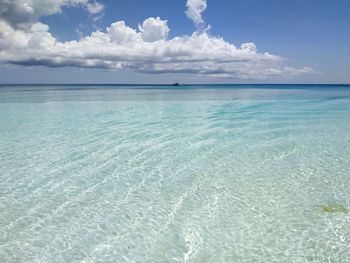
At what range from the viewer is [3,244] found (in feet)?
18.0

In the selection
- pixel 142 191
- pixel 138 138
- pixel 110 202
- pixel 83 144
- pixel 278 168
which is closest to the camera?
pixel 110 202

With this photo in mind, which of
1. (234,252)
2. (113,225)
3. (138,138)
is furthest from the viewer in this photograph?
(138,138)

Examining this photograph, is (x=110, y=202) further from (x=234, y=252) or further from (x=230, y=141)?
(x=230, y=141)

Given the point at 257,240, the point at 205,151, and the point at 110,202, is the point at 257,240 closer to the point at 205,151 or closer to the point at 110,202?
the point at 110,202

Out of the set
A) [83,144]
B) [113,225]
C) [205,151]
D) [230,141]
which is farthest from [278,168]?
[83,144]

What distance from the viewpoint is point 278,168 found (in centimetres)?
974

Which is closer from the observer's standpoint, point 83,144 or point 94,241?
point 94,241

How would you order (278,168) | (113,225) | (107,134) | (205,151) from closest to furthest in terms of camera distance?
1. (113,225)
2. (278,168)
3. (205,151)
4. (107,134)

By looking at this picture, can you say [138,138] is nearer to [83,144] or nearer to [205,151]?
[83,144]

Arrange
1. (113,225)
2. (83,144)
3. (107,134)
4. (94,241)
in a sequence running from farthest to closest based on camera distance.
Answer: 1. (107,134)
2. (83,144)
3. (113,225)
4. (94,241)

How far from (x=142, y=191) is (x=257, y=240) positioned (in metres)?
3.38

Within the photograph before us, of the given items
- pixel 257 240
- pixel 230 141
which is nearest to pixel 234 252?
pixel 257 240

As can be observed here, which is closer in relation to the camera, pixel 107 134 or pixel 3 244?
pixel 3 244

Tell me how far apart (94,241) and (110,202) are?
1.72m
